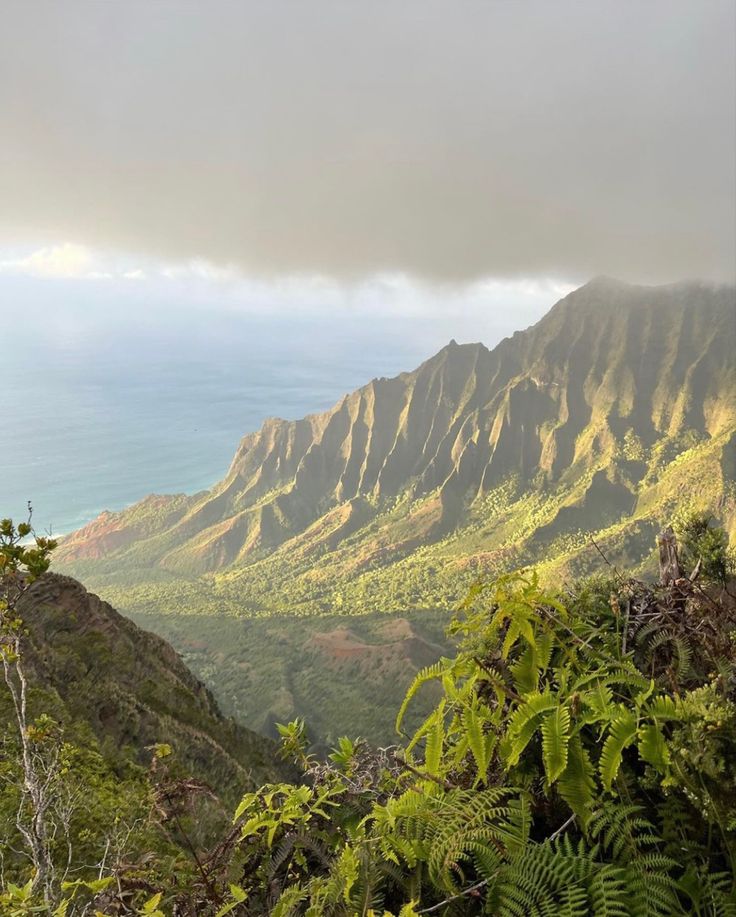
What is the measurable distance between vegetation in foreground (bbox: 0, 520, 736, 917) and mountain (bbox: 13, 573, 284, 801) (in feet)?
46.1

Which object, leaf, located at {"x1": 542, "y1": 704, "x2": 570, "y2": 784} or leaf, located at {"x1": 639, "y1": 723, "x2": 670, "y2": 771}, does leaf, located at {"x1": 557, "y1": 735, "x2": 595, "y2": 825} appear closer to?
leaf, located at {"x1": 542, "y1": 704, "x2": 570, "y2": 784}

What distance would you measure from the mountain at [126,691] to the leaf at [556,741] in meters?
15.2

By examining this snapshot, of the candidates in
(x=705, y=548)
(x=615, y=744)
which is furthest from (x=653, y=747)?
(x=705, y=548)

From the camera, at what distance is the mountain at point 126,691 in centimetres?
1884

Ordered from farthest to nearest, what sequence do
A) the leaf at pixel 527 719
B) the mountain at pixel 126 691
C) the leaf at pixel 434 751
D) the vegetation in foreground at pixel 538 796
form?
the mountain at pixel 126 691
the leaf at pixel 434 751
the leaf at pixel 527 719
the vegetation in foreground at pixel 538 796

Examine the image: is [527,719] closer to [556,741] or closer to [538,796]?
[556,741]

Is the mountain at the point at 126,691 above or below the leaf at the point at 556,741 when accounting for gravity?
below

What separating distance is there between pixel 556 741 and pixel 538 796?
0.44 metres

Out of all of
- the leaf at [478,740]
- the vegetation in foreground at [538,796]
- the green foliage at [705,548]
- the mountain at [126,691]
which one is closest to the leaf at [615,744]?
the vegetation in foreground at [538,796]

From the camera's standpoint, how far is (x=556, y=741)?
2045 mm

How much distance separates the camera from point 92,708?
63.6 feet

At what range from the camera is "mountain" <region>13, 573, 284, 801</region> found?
1884 cm

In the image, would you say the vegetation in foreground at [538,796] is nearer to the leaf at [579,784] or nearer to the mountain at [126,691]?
the leaf at [579,784]

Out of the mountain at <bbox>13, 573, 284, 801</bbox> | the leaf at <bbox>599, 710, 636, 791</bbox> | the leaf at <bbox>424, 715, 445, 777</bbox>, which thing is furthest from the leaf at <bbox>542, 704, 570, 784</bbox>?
the mountain at <bbox>13, 573, 284, 801</bbox>
